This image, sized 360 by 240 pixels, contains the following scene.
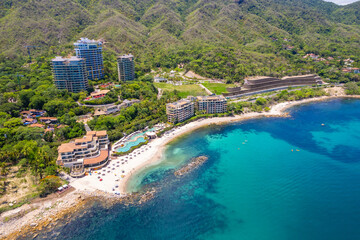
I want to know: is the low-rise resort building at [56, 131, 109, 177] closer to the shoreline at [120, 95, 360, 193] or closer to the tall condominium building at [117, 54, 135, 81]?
the shoreline at [120, 95, 360, 193]

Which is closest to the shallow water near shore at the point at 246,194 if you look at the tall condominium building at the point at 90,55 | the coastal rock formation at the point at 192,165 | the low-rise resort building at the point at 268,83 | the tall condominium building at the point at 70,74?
the coastal rock formation at the point at 192,165

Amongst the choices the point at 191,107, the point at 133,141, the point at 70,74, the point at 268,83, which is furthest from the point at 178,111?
the point at 268,83

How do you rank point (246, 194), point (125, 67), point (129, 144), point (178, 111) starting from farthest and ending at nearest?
point (125, 67) < point (178, 111) < point (129, 144) < point (246, 194)

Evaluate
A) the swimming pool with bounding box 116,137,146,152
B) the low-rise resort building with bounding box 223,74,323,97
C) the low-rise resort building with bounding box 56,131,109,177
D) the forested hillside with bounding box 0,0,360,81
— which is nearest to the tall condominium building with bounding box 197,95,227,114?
the low-rise resort building with bounding box 223,74,323,97

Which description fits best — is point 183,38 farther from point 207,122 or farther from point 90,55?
point 207,122

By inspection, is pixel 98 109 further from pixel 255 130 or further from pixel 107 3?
pixel 107 3

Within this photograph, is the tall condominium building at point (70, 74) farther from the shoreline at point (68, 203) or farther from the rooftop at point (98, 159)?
the shoreline at point (68, 203)
